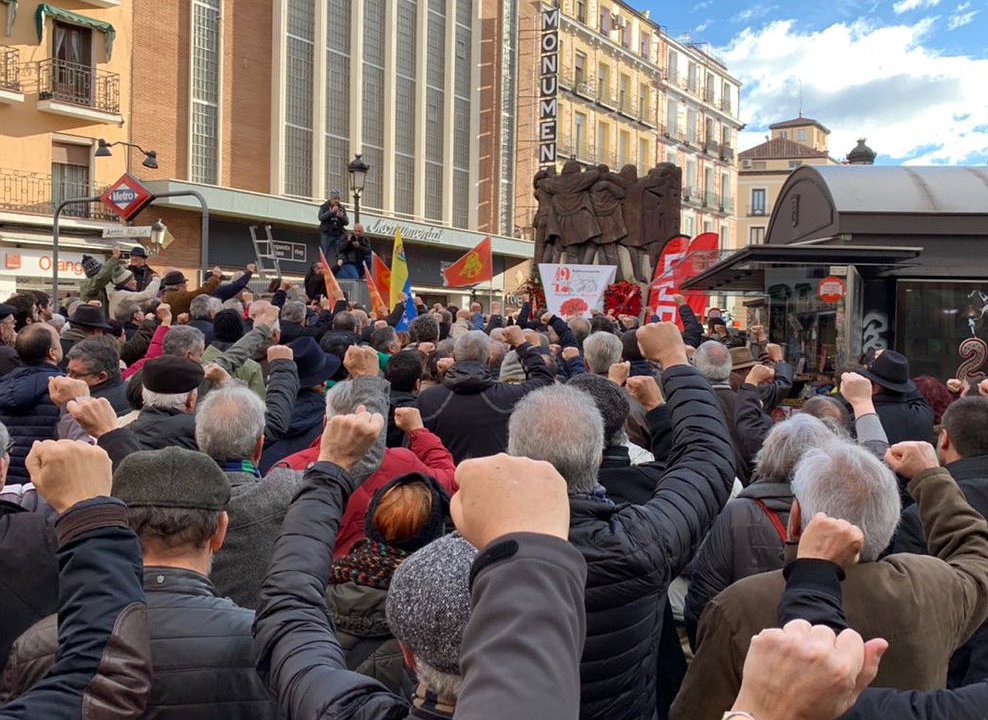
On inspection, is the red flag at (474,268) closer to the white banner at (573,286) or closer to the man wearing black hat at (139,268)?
the white banner at (573,286)

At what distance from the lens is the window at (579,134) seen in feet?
153

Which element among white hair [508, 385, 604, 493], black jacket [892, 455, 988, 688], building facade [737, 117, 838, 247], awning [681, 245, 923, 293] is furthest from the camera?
building facade [737, 117, 838, 247]

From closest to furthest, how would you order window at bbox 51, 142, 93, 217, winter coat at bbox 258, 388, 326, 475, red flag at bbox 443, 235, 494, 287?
winter coat at bbox 258, 388, 326, 475 → red flag at bbox 443, 235, 494, 287 → window at bbox 51, 142, 93, 217

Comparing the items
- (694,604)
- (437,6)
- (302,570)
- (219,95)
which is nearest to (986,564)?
(694,604)

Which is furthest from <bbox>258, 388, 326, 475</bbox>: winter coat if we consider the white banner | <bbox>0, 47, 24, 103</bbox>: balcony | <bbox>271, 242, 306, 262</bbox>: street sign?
<bbox>271, 242, 306, 262</bbox>: street sign

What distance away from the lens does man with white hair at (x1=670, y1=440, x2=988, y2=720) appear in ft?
7.52

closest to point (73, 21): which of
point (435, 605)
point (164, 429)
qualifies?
point (164, 429)

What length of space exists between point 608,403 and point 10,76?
2288 cm

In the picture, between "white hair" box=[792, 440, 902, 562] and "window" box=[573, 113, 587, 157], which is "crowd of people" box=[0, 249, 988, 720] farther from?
"window" box=[573, 113, 587, 157]

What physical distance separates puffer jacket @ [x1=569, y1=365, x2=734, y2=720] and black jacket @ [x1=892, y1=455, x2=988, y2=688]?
2.64ft

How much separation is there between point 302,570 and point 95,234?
77.1ft

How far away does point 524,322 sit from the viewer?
12703 millimetres

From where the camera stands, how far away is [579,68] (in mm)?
47438

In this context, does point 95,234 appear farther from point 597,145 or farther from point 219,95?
point 597,145
